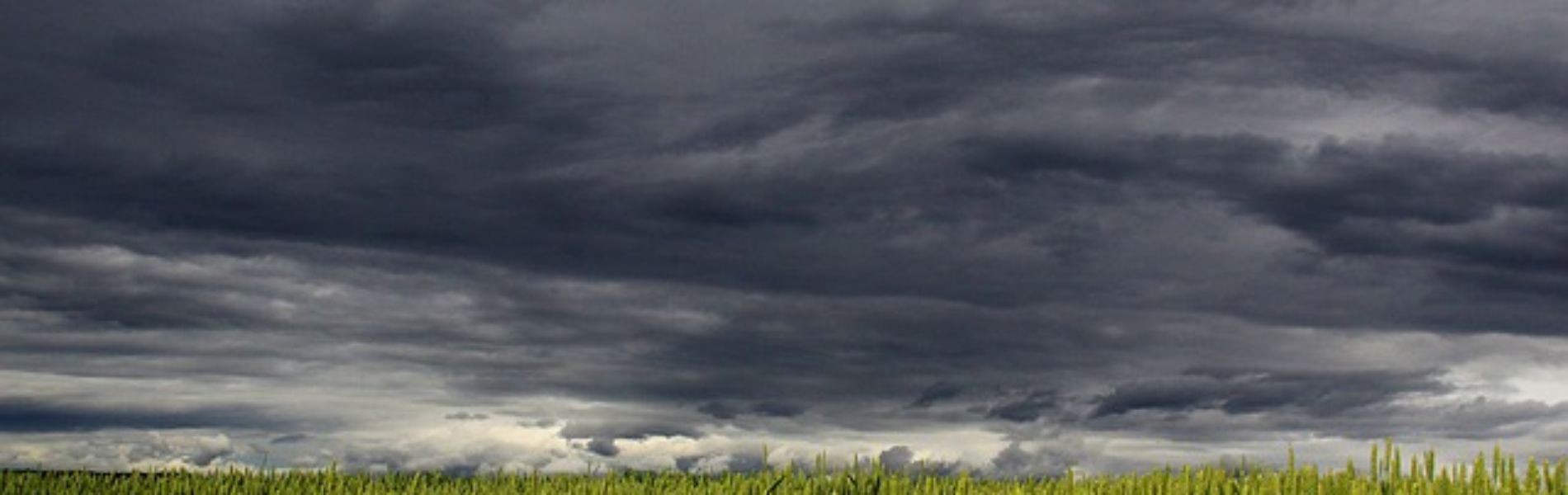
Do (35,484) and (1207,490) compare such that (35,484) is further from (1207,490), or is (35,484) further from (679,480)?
(1207,490)

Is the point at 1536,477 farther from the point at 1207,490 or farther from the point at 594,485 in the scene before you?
the point at 594,485

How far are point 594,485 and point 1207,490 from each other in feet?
33.9

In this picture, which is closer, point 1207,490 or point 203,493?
point 1207,490

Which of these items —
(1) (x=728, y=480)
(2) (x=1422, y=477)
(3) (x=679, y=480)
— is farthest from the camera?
(3) (x=679, y=480)

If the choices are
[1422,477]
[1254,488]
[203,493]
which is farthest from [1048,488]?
[203,493]

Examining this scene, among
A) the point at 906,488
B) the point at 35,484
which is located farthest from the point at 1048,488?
the point at 35,484

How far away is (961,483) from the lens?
1967 cm

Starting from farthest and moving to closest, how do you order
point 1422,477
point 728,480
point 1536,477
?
1. point 728,480
2. point 1422,477
3. point 1536,477

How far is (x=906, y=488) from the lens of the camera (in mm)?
22062

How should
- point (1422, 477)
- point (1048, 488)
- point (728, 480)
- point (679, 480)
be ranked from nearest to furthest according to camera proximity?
point (1422, 477)
point (1048, 488)
point (728, 480)
point (679, 480)

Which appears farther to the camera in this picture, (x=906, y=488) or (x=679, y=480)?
(x=679, y=480)

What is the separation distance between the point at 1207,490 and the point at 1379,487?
2108 millimetres

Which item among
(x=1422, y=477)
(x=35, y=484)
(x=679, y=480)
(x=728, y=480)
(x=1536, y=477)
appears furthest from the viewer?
(x=35, y=484)

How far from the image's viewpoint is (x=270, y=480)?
3097 centimetres
